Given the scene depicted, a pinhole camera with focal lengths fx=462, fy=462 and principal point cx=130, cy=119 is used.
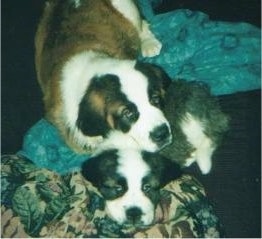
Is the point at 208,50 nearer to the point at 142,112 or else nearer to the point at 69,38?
the point at 142,112

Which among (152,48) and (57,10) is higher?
(57,10)

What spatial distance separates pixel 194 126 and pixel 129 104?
221 millimetres

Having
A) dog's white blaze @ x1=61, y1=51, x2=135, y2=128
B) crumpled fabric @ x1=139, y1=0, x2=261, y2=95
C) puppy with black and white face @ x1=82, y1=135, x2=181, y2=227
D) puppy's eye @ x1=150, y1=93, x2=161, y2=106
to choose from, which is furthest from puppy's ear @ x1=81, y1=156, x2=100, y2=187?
crumpled fabric @ x1=139, y1=0, x2=261, y2=95

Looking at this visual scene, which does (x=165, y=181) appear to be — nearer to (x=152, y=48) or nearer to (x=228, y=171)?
(x=228, y=171)

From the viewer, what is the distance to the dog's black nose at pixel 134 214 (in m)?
1.31

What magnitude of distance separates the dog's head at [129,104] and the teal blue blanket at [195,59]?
0.28ft

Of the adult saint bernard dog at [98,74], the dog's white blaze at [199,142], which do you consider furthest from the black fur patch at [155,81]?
the dog's white blaze at [199,142]

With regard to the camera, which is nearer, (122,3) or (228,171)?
(228,171)

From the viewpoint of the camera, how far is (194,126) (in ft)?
4.62

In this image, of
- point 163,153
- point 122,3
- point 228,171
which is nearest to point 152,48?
point 122,3

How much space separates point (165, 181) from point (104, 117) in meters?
0.26

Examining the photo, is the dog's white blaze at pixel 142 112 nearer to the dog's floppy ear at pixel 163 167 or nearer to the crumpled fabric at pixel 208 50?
the dog's floppy ear at pixel 163 167

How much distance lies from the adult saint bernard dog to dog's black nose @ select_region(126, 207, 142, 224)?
18 centimetres

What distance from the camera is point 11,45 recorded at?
5.08ft
